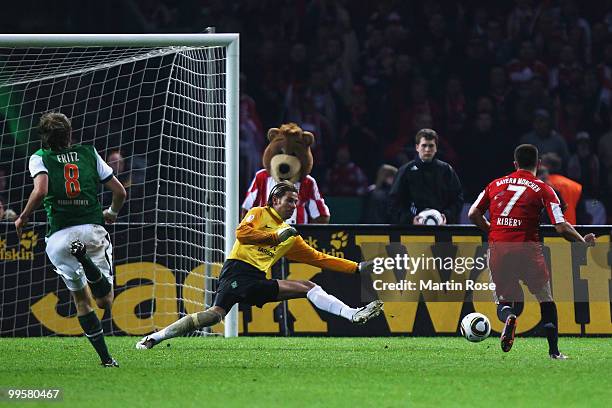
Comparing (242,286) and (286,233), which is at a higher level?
(286,233)

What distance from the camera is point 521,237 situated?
10.1 metres

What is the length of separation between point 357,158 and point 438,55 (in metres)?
1.85

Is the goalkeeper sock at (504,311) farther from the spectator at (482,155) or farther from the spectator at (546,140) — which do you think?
the spectator at (482,155)

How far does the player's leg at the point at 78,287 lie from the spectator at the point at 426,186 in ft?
14.8

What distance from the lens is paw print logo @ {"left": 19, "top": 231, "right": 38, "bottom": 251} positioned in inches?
491

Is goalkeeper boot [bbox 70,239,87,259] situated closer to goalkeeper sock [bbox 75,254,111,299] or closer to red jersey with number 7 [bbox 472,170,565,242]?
goalkeeper sock [bbox 75,254,111,299]

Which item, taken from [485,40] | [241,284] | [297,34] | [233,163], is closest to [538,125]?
[485,40]

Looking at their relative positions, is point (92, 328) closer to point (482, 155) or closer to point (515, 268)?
point (515, 268)

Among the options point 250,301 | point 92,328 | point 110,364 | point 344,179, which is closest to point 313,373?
point 110,364

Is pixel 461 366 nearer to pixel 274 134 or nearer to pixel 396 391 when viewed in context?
pixel 396 391

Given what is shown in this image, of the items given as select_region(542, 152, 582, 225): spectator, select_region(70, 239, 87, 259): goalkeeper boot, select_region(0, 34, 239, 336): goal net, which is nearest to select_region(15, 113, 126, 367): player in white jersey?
select_region(70, 239, 87, 259): goalkeeper boot

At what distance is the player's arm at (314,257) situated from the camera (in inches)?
416

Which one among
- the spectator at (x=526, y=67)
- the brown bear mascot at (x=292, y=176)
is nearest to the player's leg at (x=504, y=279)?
the brown bear mascot at (x=292, y=176)

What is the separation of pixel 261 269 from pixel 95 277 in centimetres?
191
